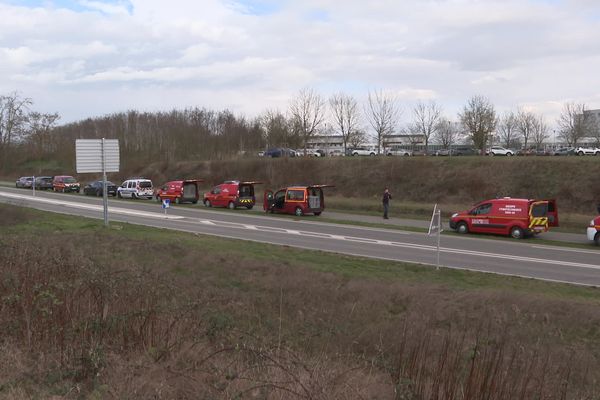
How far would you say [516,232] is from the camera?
87.6ft

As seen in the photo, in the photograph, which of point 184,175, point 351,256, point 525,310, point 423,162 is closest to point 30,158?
point 184,175

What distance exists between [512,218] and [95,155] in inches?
767

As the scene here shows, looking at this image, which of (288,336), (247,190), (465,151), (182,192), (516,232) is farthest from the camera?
(465,151)

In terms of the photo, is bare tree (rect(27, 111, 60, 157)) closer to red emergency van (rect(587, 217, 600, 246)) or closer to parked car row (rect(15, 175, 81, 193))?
parked car row (rect(15, 175, 81, 193))

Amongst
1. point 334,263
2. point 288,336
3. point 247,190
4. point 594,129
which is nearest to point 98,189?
point 247,190

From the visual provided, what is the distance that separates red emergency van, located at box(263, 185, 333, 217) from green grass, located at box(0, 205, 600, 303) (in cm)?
1245

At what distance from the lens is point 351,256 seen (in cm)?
1978

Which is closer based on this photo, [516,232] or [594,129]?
[516,232]

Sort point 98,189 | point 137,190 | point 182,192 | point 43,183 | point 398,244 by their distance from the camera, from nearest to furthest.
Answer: point 398,244, point 182,192, point 137,190, point 98,189, point 43,183

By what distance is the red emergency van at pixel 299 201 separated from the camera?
35.9 metres

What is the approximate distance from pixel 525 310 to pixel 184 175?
199 ft

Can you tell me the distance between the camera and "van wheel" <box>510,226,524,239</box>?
26594 millimetres

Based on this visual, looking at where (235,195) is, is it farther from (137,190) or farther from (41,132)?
(41,132)

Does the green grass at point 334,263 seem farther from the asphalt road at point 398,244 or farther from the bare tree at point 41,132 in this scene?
the bare tree at point 41,132
